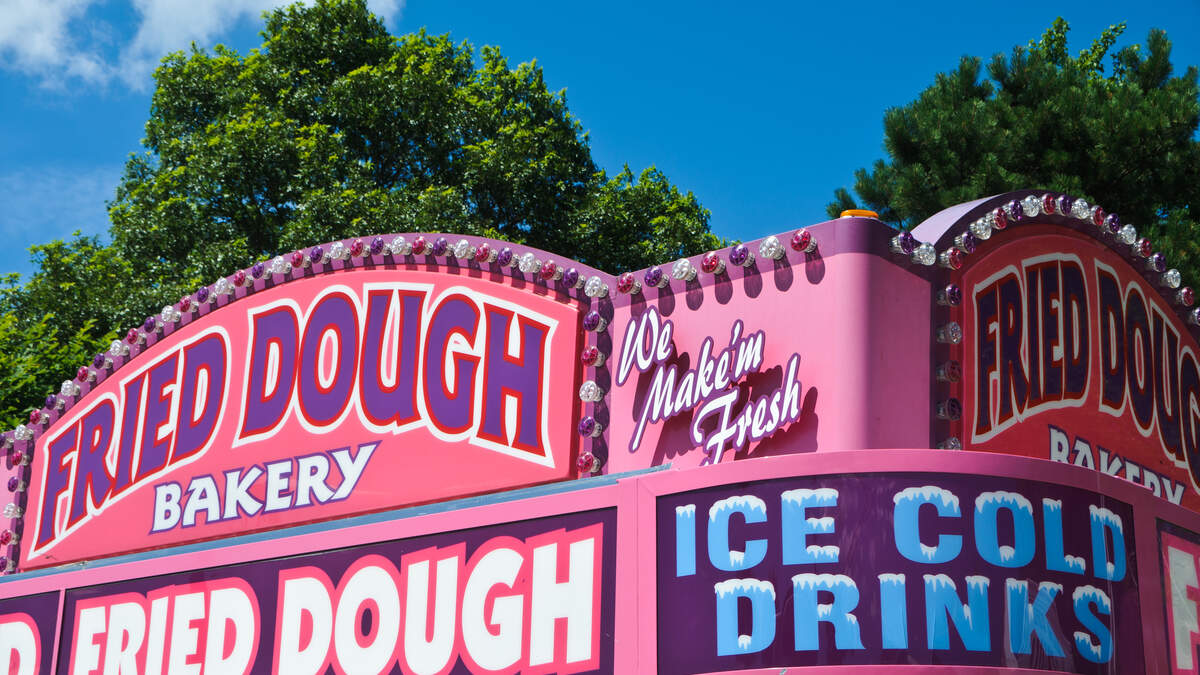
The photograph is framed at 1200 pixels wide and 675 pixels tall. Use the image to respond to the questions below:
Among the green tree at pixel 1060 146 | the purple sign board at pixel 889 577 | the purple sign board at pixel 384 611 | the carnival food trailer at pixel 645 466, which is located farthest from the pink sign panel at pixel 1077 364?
the green tree at pixel 1060 146

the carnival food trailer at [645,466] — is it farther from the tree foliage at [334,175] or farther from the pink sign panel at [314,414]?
the tree foliage at [334,175]

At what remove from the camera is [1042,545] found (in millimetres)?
7176

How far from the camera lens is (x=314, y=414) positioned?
444 inches

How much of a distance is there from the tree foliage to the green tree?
558 centimetres

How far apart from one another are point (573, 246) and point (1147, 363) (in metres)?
17.5

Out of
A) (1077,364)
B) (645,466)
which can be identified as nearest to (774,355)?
(645,466)

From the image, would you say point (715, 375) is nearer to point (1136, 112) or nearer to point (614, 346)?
point (614, 346)

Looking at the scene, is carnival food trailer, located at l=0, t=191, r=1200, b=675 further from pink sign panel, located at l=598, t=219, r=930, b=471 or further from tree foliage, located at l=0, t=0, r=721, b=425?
tree foliage, located at l=0, t=0, r=721, b=425

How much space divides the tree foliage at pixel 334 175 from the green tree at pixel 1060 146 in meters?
5.58

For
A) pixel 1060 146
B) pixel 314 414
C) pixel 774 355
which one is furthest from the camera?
pixel 1060 146

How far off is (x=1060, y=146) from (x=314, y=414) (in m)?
16.7

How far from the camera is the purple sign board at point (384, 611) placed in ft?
25.3

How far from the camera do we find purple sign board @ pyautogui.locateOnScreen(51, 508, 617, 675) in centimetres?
772

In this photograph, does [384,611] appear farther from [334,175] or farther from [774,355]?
[334,175]
